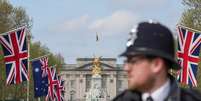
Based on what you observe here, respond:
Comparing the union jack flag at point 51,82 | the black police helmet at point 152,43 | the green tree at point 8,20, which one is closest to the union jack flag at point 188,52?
the union jack flag at point 51,82

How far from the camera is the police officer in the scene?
3422 millimetres

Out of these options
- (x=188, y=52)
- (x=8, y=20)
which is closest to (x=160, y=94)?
(x=188, y=52)

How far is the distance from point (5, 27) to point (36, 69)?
18990mm

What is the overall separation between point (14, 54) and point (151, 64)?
26.4m

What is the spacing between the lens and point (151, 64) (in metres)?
3.44

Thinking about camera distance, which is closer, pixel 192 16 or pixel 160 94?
pixel 160 94

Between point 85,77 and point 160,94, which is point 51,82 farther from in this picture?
point 85,77

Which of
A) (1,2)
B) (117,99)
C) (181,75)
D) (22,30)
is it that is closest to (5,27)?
(1,2)

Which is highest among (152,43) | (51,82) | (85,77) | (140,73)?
(152,43)

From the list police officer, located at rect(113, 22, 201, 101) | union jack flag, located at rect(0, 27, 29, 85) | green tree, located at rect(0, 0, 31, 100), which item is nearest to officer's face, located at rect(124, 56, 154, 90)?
police officer, located at rect(113, 22, 201, 101)

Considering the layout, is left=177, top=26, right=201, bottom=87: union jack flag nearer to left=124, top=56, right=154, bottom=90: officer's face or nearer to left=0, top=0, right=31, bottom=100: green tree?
left=124, top=56, right=154, bottom=90: officer's face

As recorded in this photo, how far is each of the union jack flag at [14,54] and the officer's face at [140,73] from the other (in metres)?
25.9

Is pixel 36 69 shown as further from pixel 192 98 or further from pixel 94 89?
pixel 94 89

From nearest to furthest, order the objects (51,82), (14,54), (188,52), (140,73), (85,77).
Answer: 1. (140,73)
2. (188,52)
3. (14,54)
4. (51,82)
5. (85,77)
